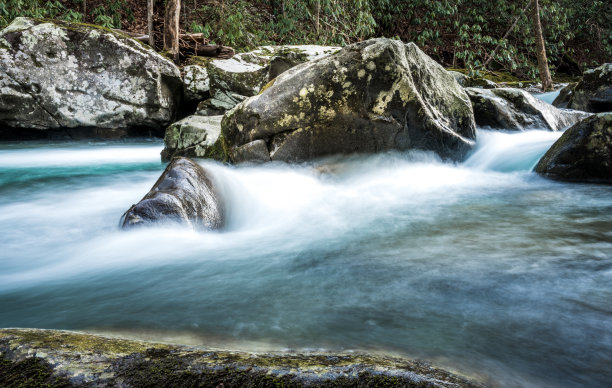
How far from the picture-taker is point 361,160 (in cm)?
551

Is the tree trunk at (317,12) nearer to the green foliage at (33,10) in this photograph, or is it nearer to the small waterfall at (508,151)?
the green foliage at (33,10)

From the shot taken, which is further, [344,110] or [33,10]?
[33,10]

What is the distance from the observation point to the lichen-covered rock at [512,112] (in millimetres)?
7473

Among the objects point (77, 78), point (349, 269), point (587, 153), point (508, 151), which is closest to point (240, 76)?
point (77, 78)

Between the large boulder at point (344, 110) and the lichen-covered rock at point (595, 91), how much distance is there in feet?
19.5

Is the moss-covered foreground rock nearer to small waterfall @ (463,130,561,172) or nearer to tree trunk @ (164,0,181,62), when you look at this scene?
small waterfall @ (463,130,561,172)

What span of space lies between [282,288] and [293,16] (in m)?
16.6

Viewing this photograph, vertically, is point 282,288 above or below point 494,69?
below

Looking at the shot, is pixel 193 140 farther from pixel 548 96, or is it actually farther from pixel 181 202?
pixel 548 96

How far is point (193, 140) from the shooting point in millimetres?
6496

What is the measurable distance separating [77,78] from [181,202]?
25.2ft

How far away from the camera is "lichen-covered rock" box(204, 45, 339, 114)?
32.6ft

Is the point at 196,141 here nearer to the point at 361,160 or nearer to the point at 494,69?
the point at 361,160

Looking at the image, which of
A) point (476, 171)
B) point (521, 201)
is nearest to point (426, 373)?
point (521, 201)
